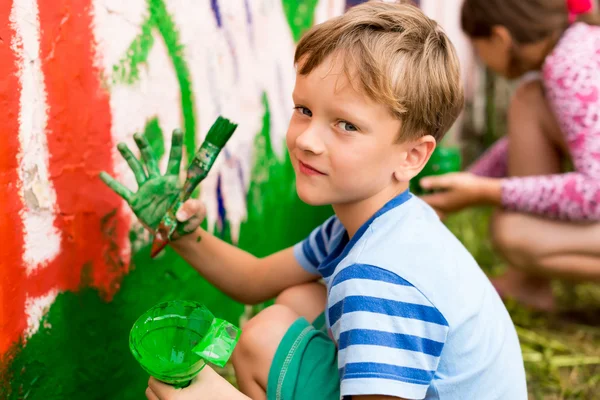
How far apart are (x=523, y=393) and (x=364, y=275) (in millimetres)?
468

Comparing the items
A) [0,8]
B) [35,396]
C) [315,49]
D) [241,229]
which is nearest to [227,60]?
[241,229]

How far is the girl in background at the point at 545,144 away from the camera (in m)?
2.26

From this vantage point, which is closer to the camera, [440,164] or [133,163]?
[133,163]

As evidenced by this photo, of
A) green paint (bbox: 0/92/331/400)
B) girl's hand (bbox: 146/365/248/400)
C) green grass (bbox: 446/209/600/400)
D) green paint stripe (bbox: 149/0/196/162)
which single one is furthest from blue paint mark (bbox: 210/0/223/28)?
green grass (bbox: 446/209/600/400)

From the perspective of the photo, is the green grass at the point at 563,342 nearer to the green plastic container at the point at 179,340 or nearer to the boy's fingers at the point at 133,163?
the green plastic container at the point at 179,340

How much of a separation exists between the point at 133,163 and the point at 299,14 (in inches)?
40.2

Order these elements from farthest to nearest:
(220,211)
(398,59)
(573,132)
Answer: (573,132) → (220,211) → (398,59)

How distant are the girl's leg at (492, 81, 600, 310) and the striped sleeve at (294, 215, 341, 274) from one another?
94 cm

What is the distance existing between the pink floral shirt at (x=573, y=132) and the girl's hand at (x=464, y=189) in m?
0.04

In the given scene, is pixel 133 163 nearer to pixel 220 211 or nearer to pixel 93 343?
pixel 93 343

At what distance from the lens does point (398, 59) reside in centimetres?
135

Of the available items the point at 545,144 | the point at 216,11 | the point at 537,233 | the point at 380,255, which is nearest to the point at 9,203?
the point at 380,255

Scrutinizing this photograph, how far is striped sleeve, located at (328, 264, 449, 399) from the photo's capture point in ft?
4.05

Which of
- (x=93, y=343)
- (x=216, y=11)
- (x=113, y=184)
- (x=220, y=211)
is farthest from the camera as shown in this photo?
(x=220, y=211)
